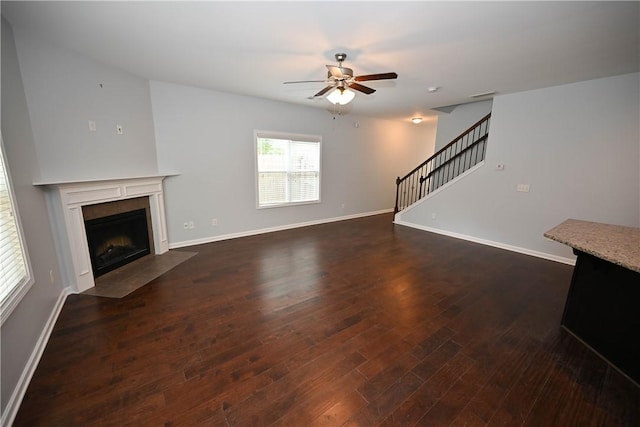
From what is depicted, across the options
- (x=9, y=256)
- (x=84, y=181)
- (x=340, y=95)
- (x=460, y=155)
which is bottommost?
(x=9, y=256)

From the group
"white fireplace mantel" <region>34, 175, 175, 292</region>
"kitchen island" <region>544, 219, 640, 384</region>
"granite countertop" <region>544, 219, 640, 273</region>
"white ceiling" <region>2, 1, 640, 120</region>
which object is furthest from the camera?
"white fireplace mantel" <region>34, 175, 175, 292</region>

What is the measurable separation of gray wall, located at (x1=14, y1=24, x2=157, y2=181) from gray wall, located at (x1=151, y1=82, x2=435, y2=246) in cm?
39

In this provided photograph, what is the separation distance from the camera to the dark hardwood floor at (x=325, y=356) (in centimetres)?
155

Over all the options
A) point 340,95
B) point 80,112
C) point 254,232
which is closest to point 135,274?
point 80,112

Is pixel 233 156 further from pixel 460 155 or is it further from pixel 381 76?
pixel 460 155

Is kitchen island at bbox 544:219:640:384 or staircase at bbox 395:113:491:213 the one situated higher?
staircase at bbox 395:113:491:213

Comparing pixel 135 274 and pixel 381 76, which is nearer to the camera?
pixel 381 76

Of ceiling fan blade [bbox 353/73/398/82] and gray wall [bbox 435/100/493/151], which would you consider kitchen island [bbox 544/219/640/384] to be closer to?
ceiling fan blade [bbox 353/73/398/82]

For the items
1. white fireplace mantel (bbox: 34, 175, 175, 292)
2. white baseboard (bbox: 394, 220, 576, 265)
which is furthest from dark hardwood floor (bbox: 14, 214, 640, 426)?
white baseboard (bbox: 394, 220, 576, 265)

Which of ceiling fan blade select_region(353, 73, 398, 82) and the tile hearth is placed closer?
ceiling fan blade select_region(353, 73, 398, 82)

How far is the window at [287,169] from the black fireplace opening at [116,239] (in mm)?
2024

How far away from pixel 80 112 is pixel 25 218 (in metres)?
1.42

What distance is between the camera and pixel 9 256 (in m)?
1.76

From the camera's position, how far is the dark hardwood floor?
5.09ft
